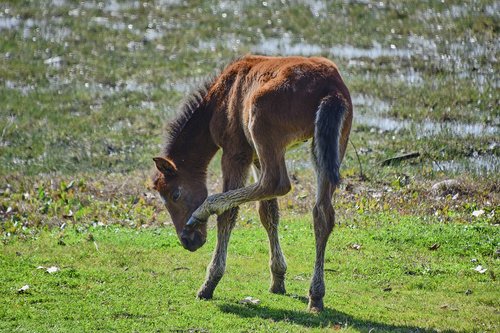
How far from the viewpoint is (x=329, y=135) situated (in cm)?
921

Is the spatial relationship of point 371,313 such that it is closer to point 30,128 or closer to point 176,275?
point 176,275

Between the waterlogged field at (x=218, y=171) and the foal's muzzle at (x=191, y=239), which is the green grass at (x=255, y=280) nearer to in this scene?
the waterlogged field at (x=218, y=171)

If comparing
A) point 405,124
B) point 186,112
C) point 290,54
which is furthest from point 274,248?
point 290,54

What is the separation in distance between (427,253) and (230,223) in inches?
125

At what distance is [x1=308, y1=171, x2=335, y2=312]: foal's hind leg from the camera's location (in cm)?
943

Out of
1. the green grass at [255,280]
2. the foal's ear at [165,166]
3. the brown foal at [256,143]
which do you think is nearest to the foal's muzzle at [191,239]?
the brown foal at [256,143]

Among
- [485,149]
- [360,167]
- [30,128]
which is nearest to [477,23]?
[485,149]

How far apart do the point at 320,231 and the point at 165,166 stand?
89.1 inches

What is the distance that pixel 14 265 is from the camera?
1123 cm

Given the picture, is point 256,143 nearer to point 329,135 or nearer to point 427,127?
point 329,135

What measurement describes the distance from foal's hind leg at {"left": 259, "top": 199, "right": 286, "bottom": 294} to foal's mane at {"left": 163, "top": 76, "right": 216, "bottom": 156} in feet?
4.37

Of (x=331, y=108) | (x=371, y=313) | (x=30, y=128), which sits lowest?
(x=30, y=128)

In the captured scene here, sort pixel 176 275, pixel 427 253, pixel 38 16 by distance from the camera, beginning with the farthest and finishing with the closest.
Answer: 1. pixel 38 16
2. pixel 427 253
3. pixel 176 275

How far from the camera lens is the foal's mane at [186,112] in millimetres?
10914
